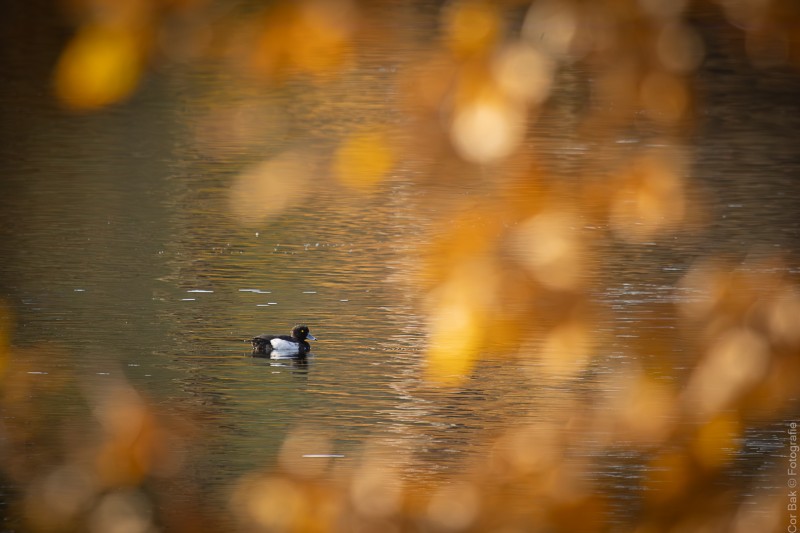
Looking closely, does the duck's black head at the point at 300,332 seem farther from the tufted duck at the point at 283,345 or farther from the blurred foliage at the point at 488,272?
the blurred foliage at the point at 488,272

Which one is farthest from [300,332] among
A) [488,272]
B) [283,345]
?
[488,272]

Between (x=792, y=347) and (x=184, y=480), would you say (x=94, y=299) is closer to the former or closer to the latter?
(x=184, y=480)

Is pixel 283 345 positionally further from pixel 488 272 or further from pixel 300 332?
pixel 488 272

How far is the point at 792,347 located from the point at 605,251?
40.8 ft

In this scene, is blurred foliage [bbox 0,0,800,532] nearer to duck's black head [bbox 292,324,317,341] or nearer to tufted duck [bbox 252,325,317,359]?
tufted duck [bbox 252,325,317,359]

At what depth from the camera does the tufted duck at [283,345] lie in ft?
45.7

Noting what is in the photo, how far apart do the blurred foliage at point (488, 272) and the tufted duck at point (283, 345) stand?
2181mm

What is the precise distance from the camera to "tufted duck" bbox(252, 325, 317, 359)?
548 inches

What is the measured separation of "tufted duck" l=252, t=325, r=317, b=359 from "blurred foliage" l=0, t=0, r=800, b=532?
2181 millimetres

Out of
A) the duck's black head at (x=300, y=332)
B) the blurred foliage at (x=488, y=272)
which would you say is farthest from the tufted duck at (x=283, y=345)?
the blurred foliage at (x=488, y=272)

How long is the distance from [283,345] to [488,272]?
7877mm

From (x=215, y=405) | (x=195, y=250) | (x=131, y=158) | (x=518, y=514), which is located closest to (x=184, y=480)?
(x=215, y=405)

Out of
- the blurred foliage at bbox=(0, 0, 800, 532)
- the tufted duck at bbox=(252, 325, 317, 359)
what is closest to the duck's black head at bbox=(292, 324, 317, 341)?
the tufted duck at bbox=(252, 325, 317, 359)

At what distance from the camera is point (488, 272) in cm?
620
